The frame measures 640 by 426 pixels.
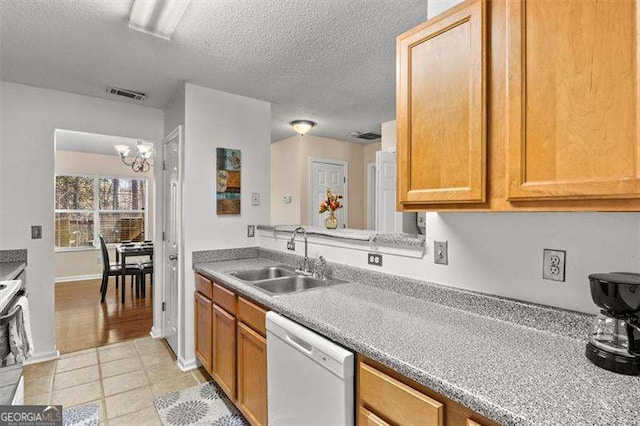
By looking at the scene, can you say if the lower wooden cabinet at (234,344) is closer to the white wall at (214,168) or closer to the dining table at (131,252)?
the white wall at (214,168)

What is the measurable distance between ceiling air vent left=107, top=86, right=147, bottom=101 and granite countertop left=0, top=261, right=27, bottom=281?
163cm

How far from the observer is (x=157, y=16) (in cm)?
183

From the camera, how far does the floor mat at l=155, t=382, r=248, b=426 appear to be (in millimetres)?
2062

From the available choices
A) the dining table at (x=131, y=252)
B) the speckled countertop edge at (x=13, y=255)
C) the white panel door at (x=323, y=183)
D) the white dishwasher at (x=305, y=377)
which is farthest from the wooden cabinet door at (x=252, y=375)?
the dining table at (x=131, y=252)

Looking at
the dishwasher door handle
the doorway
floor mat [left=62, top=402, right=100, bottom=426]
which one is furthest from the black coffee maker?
the doorway

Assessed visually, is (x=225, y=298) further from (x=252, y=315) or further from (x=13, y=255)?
(x=13, y=255)

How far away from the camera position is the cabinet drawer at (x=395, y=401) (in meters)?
0.91

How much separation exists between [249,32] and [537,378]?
217cm

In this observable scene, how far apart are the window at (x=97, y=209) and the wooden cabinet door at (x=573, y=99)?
7.10 m

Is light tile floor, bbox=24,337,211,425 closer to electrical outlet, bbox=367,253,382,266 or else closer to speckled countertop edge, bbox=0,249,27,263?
speckled countertop edge, bbox=0,249,27,263

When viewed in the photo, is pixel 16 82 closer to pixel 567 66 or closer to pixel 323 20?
pixel 323 20

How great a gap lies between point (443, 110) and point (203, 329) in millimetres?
2300

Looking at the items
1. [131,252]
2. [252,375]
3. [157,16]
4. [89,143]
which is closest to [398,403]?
[252,375]

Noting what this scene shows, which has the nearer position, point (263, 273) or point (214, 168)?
point (263, 273)
